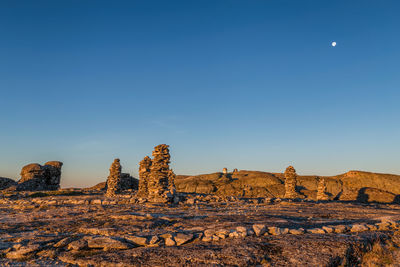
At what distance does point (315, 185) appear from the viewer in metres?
77.8

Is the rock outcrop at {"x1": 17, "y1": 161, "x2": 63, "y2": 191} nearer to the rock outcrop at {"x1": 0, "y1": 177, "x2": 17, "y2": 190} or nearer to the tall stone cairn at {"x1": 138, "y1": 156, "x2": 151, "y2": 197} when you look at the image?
the rock outcrop at {"x1": 0, "y1": 177, "x2": 17, "y2": 190}

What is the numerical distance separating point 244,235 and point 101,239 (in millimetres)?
4096

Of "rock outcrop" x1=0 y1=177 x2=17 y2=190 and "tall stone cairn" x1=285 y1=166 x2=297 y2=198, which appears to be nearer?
"tall stone cairn" x1=285 y1=166 x2=297 y2=198

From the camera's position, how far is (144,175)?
36.3m

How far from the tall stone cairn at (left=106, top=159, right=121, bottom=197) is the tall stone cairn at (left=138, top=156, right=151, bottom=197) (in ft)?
10.8

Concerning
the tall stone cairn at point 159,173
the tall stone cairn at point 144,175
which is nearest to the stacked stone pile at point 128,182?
the tall stone cairn at point 144,175

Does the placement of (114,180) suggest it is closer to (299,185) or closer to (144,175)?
(144,175)

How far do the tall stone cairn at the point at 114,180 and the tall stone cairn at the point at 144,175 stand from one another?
10.8 feet

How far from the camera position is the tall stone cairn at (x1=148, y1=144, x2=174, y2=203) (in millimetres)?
A: 25284

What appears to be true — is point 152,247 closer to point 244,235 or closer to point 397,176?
point 244,235

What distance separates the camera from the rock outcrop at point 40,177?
50.1 meters

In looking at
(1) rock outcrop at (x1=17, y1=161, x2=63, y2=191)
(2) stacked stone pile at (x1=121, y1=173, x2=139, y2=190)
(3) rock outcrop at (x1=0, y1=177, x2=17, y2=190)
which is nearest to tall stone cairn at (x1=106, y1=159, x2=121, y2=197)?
(2) stacked stone pile at (x1=121, y1=173, x2=139, y2=190)

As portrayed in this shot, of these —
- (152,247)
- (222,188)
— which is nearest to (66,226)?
(152,247)

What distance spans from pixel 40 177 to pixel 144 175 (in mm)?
30757
